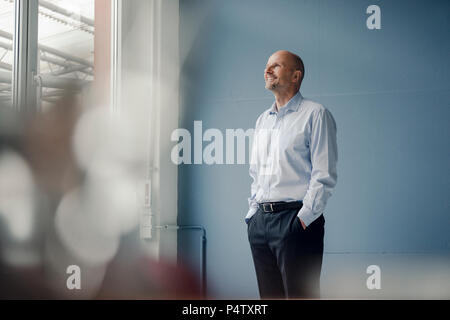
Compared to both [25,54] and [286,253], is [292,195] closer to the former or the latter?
[286,253]

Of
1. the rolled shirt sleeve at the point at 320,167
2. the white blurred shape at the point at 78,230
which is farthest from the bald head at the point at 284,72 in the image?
the white blurred shape at the point at 78,230

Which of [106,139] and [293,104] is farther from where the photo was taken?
[106,139]

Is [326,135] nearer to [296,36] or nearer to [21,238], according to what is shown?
[296,36]

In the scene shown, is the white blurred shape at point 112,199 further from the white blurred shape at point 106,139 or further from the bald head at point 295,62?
the bald head at point 295,62

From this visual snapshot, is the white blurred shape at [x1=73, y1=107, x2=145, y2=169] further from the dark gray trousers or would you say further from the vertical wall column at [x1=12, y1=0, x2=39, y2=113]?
the dark gray trousers

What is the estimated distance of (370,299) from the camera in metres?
1.62

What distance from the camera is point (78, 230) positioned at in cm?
190

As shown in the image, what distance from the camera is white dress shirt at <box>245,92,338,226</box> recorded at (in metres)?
1.62

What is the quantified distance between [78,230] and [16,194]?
0.28 meters

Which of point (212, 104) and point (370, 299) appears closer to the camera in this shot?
point (370, 299)

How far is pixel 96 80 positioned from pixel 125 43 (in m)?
0.23

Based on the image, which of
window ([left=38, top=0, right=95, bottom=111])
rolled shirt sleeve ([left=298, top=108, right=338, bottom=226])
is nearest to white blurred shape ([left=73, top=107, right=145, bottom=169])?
window ([left=38, top=0, right=95, bottom=111])

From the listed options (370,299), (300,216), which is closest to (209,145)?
(300,216)

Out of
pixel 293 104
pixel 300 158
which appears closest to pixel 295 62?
pixel 293 104
